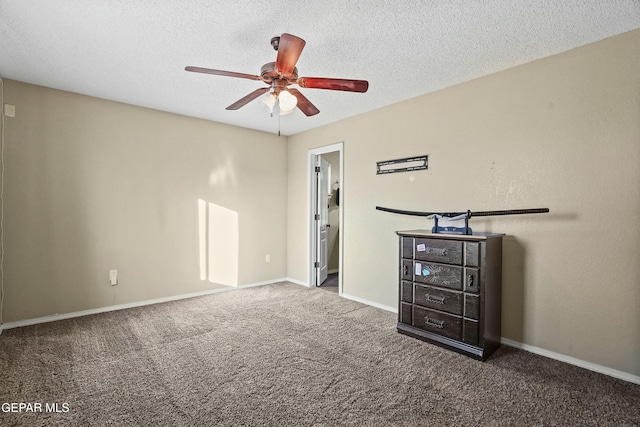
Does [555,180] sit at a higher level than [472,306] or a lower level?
higher

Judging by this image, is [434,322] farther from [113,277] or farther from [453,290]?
[113,277]

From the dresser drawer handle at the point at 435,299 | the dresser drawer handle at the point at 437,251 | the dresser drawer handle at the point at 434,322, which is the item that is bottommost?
the dresser drawer handle at the point at 434,322

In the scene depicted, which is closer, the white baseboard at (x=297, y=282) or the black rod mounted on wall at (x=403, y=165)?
the black rod mounted on wall at (x=403, y=165)

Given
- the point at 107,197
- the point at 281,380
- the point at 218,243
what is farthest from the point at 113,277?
the point at 281,380

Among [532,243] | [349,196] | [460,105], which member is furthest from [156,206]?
[532,243]

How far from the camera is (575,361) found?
248 cm

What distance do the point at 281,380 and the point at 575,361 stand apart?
2273 millimetres

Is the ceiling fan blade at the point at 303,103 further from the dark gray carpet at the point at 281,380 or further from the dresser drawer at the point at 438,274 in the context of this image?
the dark gray carpet at the point at 281,380

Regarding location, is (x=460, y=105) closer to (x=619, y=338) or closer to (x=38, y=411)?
(x=619, y=338)

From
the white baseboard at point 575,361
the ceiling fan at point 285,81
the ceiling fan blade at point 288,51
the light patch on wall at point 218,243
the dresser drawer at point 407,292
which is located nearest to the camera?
the ceiling fan blade at point 288,51

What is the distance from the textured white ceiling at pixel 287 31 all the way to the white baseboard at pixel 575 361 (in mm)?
2432

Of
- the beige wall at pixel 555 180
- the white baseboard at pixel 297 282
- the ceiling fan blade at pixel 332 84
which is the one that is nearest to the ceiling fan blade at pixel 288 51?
the ceiling fan blade at pixel 332 84

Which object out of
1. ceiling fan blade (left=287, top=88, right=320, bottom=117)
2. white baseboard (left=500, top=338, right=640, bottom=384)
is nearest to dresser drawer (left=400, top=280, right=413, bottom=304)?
white baseboard (left=500, top=338, right=640, bottom=384)

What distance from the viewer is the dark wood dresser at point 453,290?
2.57 meters
